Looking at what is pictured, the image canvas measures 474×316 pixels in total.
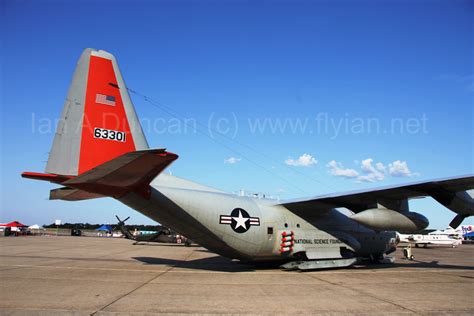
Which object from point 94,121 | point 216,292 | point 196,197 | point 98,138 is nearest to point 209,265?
point 196,197

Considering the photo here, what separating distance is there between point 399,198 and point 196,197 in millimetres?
8505

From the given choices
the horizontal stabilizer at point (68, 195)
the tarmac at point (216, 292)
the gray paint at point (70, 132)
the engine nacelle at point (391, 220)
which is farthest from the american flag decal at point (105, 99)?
the engine nacelle at point (391, 220)

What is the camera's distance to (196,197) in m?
12.9

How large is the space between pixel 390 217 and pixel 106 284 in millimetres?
10715

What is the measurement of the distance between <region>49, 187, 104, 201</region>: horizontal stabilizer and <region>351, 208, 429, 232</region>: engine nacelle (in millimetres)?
10288

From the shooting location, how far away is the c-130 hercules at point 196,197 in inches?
414

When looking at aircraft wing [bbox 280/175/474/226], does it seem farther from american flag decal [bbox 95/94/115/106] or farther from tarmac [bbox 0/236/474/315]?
american flag decal [bbox 95/94/115/106]

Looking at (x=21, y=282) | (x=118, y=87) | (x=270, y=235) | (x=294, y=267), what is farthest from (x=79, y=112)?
(x=294, y=267)

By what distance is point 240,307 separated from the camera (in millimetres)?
7566

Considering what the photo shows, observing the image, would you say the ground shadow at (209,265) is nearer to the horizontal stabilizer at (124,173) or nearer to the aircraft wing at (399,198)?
the aircraft wing at (399,198)

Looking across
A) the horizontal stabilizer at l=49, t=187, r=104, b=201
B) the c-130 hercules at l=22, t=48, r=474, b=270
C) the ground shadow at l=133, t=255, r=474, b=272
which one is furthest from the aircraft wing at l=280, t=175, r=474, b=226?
the horizontal stabilizer at l=49, t=187, r=104, b=201

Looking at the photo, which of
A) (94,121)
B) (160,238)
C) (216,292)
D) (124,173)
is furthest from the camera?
(160,238)

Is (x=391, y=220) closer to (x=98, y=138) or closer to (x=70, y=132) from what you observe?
(x=98, y=138)

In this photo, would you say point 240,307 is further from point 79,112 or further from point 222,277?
point 79,112
